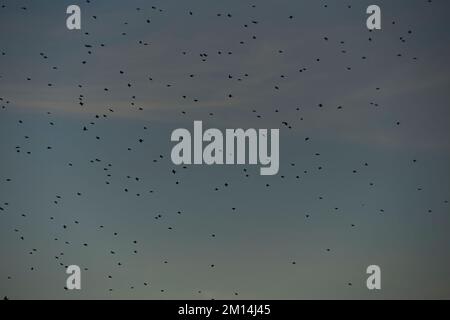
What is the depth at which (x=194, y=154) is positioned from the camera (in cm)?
382

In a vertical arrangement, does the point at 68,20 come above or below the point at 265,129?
above

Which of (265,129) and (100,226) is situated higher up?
(265,129)
